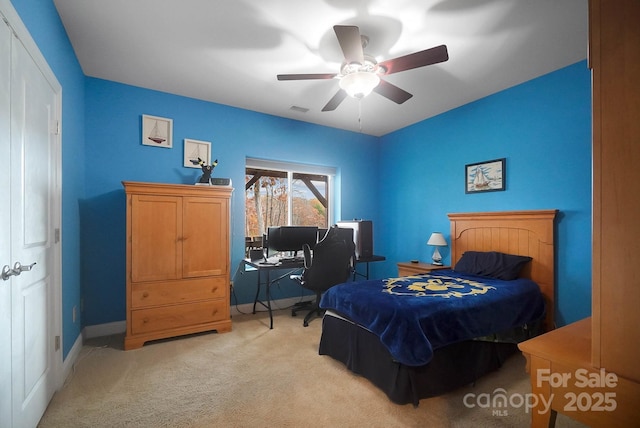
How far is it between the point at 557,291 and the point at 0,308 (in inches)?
160

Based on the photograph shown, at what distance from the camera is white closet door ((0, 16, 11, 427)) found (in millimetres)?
1238

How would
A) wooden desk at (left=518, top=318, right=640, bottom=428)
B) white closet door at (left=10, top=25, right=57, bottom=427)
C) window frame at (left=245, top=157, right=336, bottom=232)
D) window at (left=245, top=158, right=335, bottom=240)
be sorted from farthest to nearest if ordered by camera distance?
window at (left=245, top=158, right=335, bottom=240), window frame at (left=245, top=157, right=336, bottom=232), white closet door at (left=10, top=25, right=57, bottom=427), wooden desk at (left=518, top=318, right=640, bottom=428)

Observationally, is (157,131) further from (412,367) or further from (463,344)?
(463,344)

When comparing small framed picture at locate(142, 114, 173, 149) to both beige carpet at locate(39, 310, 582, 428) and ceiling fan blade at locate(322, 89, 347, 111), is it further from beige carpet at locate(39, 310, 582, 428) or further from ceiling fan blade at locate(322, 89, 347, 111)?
beige carpet at locate(39, 310, 582, 428)

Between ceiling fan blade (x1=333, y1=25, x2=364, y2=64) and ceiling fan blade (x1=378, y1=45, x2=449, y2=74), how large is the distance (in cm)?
23

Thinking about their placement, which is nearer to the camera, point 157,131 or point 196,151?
point 157,131

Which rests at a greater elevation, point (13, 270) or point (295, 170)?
point (295, 170)

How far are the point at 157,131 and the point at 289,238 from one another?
6.60 ft

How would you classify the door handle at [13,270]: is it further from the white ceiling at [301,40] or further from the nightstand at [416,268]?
the nightstand at [416,268]

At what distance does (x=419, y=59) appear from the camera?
198cm

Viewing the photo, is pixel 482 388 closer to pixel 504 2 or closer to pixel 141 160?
pixel 504 2

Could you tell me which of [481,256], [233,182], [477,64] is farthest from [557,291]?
[233,182]

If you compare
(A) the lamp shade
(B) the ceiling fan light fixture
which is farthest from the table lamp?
(B) the ceiling fan light fixture

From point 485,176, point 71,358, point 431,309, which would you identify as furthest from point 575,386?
point 71,358
